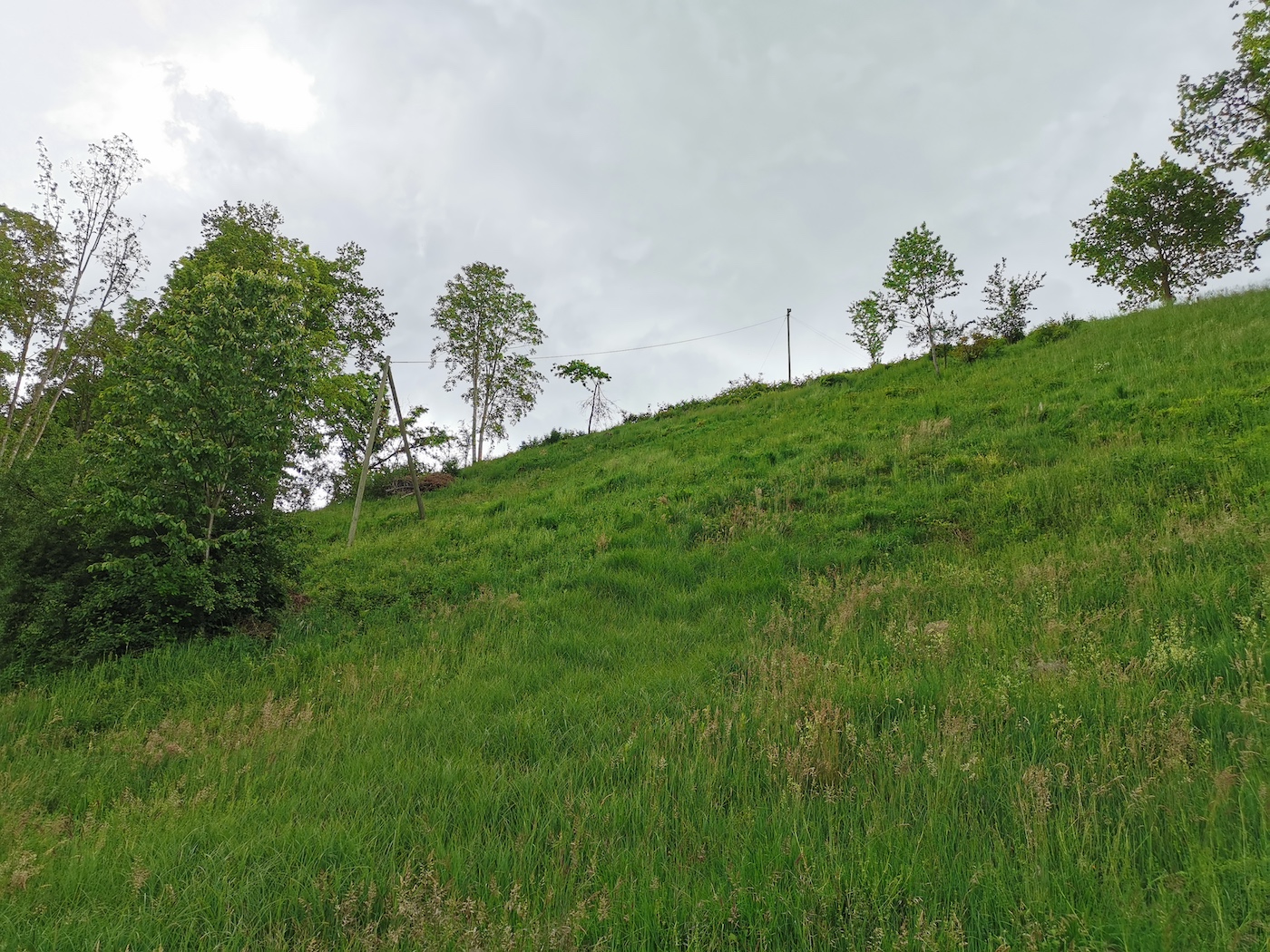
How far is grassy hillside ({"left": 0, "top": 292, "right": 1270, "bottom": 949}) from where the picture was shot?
2320 millimetres

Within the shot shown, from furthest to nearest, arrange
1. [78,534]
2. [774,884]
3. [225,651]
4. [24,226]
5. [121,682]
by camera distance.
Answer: [24,226], [78,534], [225,651], [121,682], [774,884]

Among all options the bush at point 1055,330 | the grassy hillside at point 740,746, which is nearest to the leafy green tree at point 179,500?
the grassy hillside at point 740,746

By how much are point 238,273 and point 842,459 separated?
1260cm

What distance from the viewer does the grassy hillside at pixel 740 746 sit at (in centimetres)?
232

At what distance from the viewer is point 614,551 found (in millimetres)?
9727

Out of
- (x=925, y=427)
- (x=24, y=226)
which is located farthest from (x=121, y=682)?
(x=24, y=226)

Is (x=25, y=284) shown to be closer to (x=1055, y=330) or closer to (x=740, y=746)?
(x=740, y=746)

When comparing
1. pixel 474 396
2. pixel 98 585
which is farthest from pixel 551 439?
pixel 98 585

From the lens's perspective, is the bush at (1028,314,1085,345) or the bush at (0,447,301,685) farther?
the bush at (1028,314,1085,345)

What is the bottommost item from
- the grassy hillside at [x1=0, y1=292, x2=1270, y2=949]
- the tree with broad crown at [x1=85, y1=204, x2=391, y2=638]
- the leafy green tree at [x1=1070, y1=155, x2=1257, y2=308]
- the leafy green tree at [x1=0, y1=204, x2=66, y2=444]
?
the grassy hillside at [x1=0, y1=292, x2=1270, y2=949]

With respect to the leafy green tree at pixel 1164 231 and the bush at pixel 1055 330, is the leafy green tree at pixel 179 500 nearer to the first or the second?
the bush at pixel 1055 330

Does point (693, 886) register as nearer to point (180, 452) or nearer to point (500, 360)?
point (180, 452)

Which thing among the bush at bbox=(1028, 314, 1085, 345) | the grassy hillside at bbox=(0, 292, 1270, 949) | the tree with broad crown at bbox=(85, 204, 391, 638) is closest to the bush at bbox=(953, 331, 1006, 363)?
the bush at bbox=(1028, 314, 1085, 345)

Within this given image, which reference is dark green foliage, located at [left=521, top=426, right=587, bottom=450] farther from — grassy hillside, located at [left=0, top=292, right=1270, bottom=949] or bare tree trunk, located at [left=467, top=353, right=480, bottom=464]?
grassy hillside, located at [left=0, top=292, right=1270, bottom=949]
